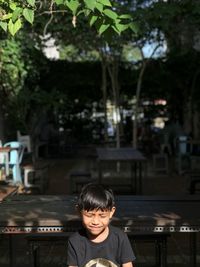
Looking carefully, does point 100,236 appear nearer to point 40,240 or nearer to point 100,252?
point 100,252

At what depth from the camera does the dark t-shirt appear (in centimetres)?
302

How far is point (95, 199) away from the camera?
117 inches

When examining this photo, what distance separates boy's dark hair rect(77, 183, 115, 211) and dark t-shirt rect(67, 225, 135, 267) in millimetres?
189

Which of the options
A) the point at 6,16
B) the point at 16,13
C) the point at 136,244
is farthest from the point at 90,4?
the point at 136,244

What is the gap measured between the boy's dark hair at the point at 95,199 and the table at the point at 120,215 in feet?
3.17

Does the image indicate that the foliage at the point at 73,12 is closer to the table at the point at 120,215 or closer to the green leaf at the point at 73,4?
the green leaf at the point at 73,4

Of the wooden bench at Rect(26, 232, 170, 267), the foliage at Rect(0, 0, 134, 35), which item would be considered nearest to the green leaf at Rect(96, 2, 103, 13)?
the foliage at Rect(0, 0, 134, 35)

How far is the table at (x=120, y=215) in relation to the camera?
3.96 metres

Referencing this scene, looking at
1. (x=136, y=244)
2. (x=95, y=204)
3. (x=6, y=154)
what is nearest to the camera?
(x=95, y=204)

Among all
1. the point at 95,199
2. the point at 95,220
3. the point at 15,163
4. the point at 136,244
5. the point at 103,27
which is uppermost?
the point at 103,27

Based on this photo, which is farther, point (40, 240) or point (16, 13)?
point (40, 240)

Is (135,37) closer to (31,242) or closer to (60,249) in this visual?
(60,249)

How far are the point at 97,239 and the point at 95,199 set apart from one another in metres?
0.24

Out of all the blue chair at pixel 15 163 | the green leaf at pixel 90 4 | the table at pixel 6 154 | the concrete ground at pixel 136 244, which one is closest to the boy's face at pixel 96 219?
the green leaf at pixel 90 4
